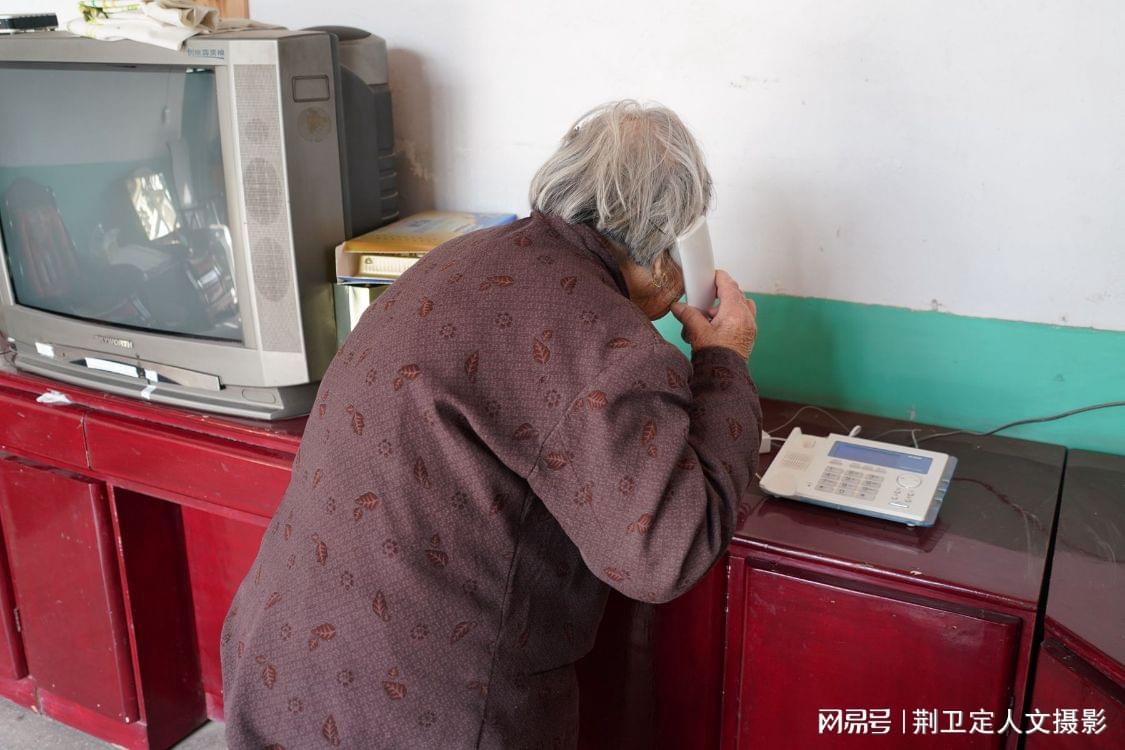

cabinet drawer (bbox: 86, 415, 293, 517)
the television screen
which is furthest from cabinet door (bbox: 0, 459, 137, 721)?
the television screen

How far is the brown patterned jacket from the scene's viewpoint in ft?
3.43

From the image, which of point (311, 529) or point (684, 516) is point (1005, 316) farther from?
point (311, 529)

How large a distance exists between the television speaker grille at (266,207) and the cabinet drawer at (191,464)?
197mm

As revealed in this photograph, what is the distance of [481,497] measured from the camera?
108 centimetres

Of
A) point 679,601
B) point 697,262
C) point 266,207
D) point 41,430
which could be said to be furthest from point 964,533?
point 41,430

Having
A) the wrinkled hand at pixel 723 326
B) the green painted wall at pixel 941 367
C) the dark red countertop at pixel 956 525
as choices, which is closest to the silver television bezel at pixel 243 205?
the dark red countertop at pixel 956 525

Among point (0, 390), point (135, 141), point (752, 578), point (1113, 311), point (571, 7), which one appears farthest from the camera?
point (0, 390)

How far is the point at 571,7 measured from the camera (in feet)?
5.99

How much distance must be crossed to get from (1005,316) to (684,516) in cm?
87

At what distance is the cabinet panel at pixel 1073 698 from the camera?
1.06 metres

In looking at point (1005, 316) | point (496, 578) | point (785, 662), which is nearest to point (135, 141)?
point (496, 578)

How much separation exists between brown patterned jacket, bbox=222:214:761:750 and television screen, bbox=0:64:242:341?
0.63 meters

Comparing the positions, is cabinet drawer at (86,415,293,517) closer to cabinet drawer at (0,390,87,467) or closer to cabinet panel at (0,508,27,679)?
cabinet drawer at (0,390,87,467)

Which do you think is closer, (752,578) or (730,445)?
(730,445)
